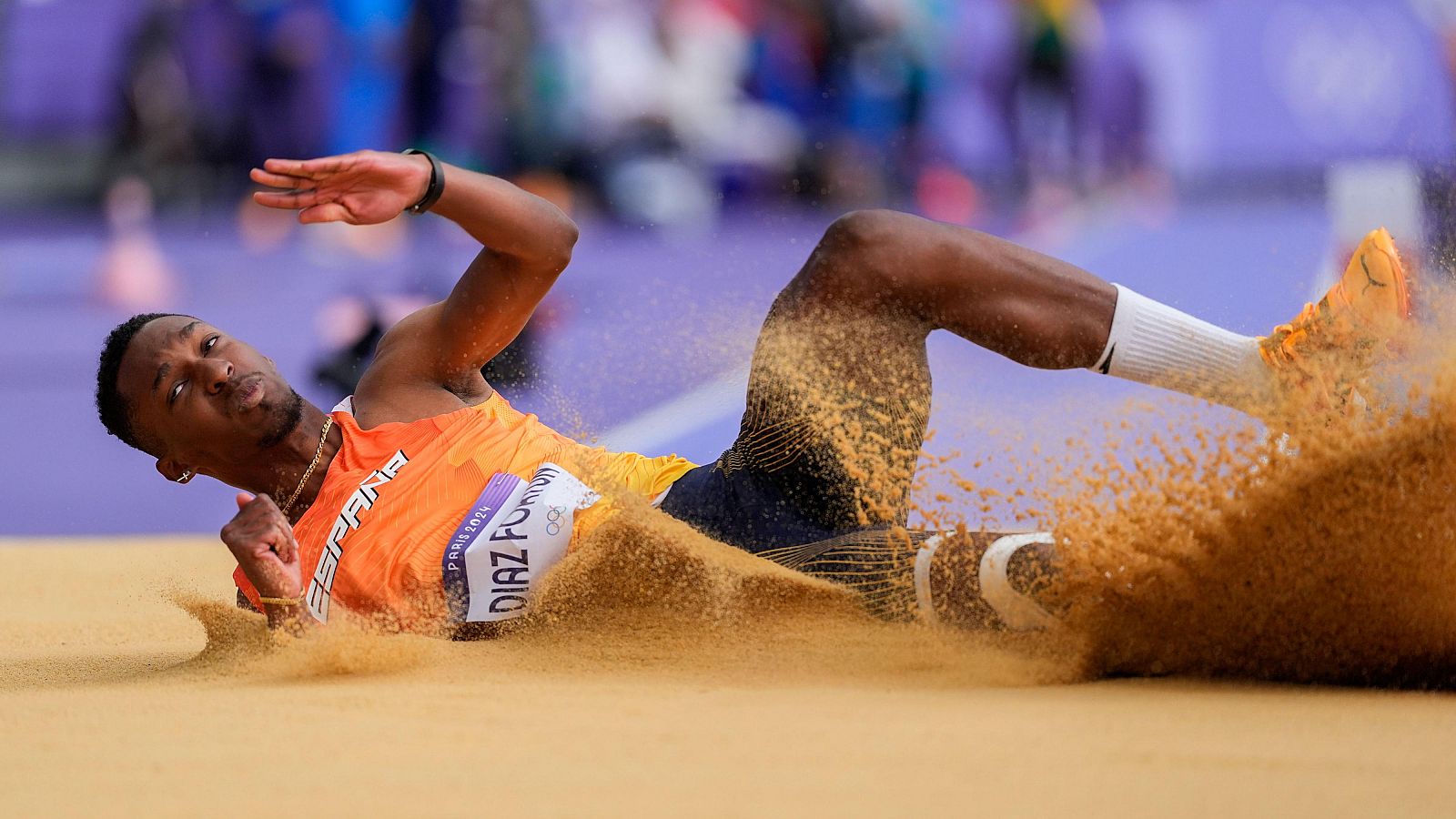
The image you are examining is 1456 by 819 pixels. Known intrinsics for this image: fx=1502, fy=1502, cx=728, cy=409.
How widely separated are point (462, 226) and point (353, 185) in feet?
0.78

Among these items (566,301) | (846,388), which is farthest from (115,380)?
→ (566,301)

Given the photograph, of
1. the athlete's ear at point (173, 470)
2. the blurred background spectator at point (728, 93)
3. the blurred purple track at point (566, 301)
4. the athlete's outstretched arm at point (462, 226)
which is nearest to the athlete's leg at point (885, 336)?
the athlete's outstretched arm at point (462, 226)

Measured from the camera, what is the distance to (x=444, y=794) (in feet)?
5.96

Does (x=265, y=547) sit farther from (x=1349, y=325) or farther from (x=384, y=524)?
(x=1349, y=325)

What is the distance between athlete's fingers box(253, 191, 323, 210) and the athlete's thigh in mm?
907

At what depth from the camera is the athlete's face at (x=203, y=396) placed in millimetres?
3258

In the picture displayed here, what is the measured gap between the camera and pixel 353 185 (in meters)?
2.95

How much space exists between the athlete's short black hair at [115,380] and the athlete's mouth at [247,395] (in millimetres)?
298

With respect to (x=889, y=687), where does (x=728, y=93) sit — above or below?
above

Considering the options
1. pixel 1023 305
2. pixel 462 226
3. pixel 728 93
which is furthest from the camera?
pixel 728 93

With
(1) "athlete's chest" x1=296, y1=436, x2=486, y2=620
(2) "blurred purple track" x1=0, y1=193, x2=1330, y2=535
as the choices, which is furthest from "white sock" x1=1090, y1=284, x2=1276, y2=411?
(2) "blurred purple track" x1=0, y1=193, x2=1330, y2=535

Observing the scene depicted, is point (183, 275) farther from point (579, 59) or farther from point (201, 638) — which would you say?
point (201, 638)

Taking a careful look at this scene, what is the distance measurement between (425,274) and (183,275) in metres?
1.36

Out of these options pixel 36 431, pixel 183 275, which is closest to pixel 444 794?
pixel 36 431
